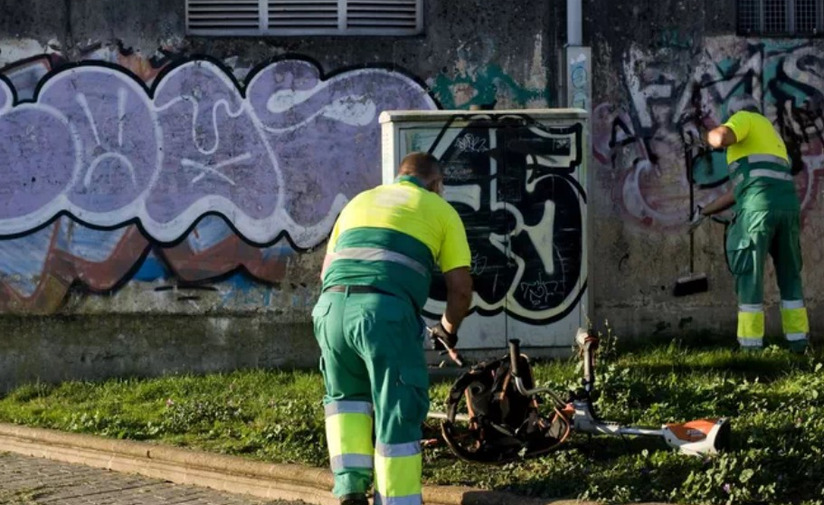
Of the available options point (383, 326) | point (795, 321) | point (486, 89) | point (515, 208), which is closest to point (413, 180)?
point (383, 326)

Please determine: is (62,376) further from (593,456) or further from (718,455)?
(718,455)

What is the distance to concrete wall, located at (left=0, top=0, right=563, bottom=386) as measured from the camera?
1191 centimetres

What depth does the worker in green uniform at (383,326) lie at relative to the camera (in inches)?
268

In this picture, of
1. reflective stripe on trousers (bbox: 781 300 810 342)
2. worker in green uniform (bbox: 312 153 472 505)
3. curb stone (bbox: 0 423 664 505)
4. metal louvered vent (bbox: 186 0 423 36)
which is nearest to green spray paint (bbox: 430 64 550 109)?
metal louvered vent (bbox: 186 0 423 36)

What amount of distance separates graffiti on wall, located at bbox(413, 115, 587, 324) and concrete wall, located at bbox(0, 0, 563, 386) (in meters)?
1.16

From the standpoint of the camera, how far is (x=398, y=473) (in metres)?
6.81

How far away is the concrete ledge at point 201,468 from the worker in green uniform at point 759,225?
12.9 feet

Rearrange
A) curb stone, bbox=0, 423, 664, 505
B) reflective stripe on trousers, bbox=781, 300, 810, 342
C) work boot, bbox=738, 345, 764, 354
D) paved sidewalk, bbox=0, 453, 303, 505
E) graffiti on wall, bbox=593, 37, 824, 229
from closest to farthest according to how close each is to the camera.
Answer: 1. curb stone, bbox=0, 423, 664, 505
2. paved sidewalk, bbox=0, 453, 303, 505
3. work boot, bbox=738, 345, 764, 354
4. reflective stripe on trousers, bbox=781, 300, 810, 342
5. graffiti on wall, bbox=593, 37, 824, 229

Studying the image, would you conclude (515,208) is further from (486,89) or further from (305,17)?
(305,17)

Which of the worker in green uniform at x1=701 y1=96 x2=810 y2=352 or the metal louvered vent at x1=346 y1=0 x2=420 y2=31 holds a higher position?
the metal louvered vent at x1=346 y1=0 x2=420 y2=31

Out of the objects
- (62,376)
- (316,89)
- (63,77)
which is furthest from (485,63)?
(62,376)

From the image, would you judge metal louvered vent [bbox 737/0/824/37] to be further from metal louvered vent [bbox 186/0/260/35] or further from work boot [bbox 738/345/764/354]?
metal louvered vent [bbox 186/0/260/35]

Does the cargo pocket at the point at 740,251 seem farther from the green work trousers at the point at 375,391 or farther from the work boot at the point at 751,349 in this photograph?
the green work trousers at the point at 375,391

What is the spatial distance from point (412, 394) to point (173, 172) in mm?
5678
